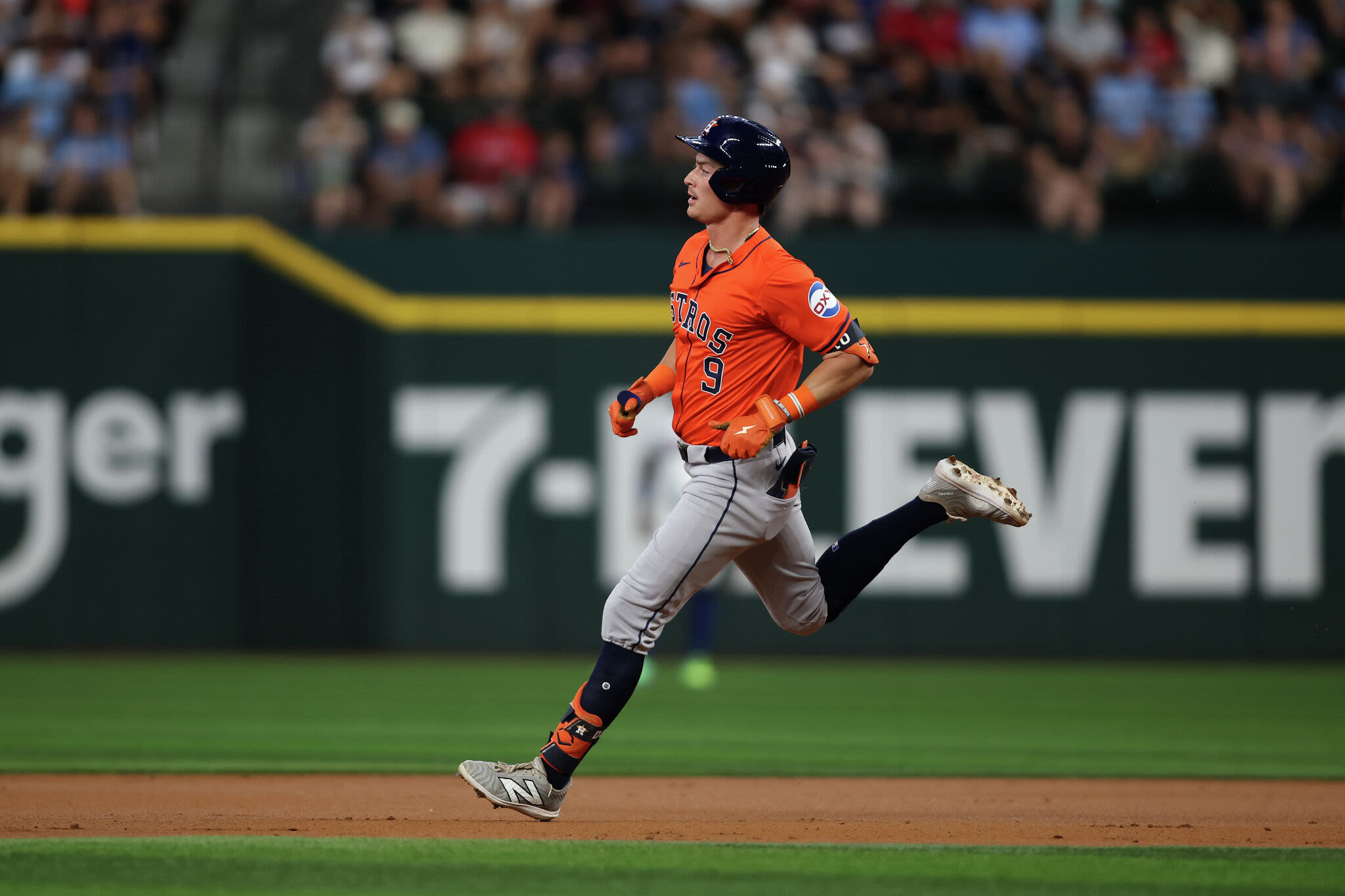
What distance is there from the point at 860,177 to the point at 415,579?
16.1ft

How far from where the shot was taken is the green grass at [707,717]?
7.96 meters

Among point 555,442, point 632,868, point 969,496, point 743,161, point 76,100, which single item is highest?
point 76,100

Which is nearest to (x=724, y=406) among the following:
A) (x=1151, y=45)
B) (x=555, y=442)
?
(x=555, y=442)

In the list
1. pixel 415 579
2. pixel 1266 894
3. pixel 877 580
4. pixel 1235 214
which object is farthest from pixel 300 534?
pixel 1266 894

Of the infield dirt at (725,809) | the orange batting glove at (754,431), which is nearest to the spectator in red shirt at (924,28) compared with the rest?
the infield dirt at (725,809)

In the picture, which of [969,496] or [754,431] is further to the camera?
[969,496]

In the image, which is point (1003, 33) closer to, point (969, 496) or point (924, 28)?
point (924, 28)

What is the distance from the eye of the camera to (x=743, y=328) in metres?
5.55

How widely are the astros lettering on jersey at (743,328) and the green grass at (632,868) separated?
1.43 m

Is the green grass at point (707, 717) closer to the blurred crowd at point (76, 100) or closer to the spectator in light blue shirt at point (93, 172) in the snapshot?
the spectator in light blue shirt at point (93, 172)

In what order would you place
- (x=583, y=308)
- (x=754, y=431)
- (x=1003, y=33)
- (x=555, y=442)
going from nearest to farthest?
(x=754, y=431), (x=555, y=442), (x=583, y=308), (x=1003, y=33)

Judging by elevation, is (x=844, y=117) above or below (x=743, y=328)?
above

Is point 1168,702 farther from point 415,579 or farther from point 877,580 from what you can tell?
point 415,579

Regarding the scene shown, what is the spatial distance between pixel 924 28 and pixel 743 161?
31.2 feet
